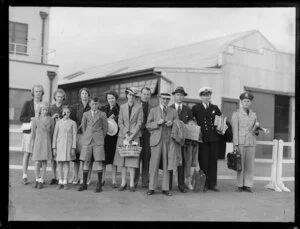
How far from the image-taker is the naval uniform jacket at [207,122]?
655 centimetres

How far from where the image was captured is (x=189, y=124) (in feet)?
21.2

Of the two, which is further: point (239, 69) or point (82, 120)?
point (239, 69)

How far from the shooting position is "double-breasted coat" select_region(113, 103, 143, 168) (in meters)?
6.06

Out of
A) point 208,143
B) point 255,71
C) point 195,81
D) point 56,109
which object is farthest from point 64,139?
point 255,71

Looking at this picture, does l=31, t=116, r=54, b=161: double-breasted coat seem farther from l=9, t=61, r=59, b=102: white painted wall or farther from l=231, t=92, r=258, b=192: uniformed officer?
l=231, t=92, r=258, b=192: uniformed officer

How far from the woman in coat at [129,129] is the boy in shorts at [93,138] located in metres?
0.30

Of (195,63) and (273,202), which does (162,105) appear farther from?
(195,63)

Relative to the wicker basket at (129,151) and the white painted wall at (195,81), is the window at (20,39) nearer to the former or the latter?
the wicker basket at (129,151)

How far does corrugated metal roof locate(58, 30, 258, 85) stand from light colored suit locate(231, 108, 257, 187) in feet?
16.4

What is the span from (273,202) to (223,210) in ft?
3.71

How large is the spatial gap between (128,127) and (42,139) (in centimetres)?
147

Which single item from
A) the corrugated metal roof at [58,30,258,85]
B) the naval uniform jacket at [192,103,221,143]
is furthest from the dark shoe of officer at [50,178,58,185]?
the corrugated metal roof at [58,30,258,85]
